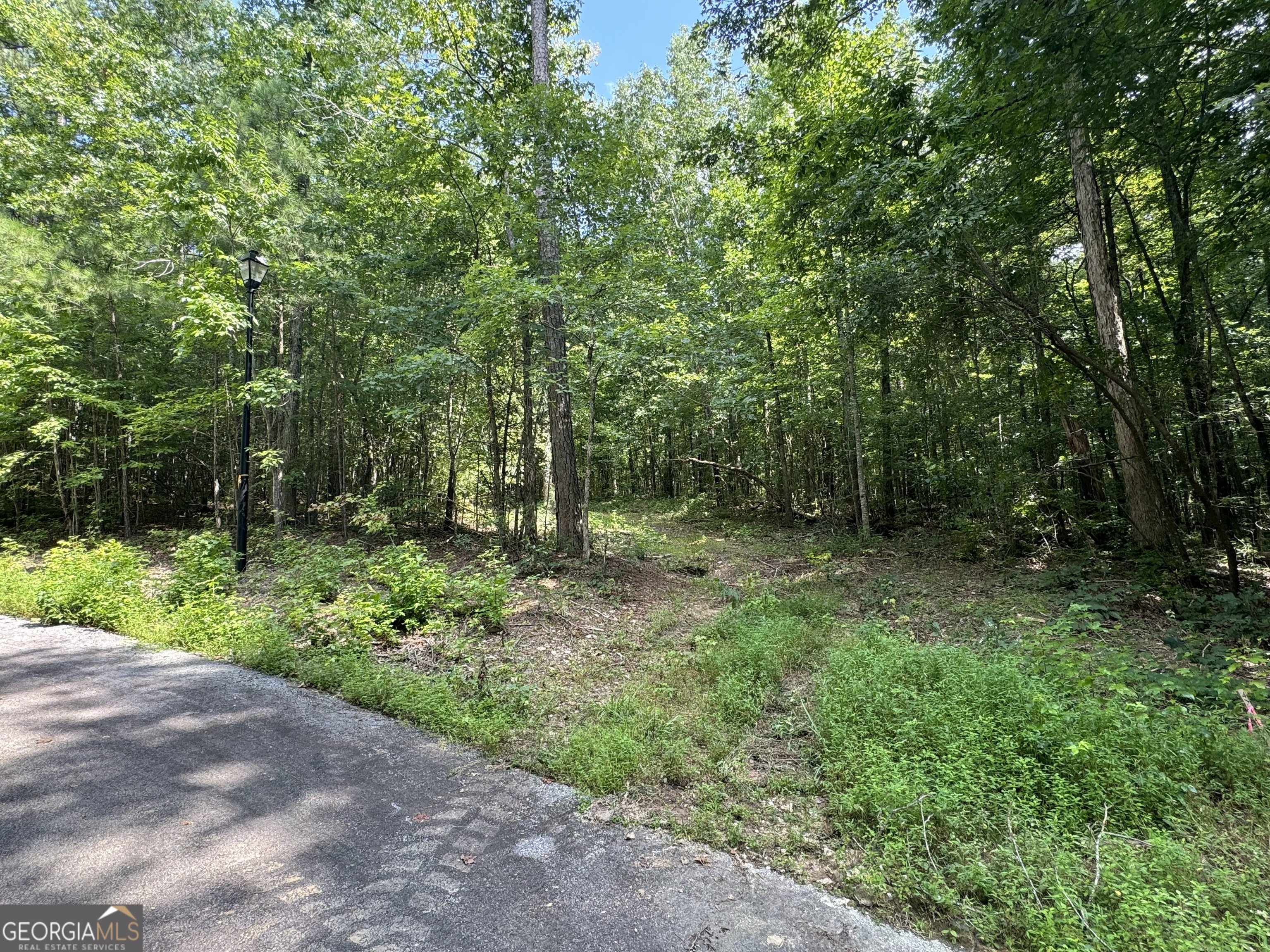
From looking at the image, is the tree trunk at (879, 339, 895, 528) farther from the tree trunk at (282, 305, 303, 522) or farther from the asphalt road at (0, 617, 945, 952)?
the tree trunk at (282, 305, 303, 522)

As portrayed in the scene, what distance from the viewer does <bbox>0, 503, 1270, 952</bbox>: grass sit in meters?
2.01

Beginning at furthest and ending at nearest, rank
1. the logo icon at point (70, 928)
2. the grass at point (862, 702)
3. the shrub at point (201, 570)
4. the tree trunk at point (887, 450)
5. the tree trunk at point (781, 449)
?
the tree trunk at point (781, 449)
the tree trunk at point (887, 450)
the shrub at point (201, 570)
the grass at point (862, 702)
the logo icon at point (70, 928)

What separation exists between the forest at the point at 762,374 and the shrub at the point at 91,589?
0.10 m

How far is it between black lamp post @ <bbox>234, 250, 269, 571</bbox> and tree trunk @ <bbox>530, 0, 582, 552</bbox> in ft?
12.7

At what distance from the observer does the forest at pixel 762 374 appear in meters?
2.76

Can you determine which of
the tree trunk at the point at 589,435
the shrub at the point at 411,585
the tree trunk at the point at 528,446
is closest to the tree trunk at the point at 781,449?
the tree trunk at the point at 589,435

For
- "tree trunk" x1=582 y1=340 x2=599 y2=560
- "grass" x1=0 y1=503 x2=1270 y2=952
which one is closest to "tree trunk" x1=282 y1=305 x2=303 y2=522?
"grass" x1=0 y1=503 x2=1270 y2=952

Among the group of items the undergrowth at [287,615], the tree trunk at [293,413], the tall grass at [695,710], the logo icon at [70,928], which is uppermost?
the tree trunk at [293,413]

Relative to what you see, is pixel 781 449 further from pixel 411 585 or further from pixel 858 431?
pixel 411 585

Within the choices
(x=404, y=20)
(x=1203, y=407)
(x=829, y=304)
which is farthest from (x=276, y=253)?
(x=1203, y=407)

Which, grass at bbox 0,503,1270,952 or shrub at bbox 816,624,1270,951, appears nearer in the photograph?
shrub at bbox 816,624,1270,951

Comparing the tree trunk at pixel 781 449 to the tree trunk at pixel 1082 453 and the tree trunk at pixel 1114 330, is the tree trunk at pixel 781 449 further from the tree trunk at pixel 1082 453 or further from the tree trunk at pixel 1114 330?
the tree trunk at pixel 1114 330

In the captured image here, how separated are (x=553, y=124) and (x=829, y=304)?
Result: 5049mm

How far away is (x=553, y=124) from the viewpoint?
294 inches
